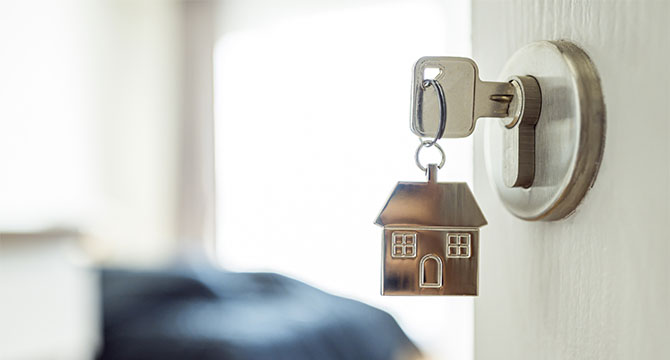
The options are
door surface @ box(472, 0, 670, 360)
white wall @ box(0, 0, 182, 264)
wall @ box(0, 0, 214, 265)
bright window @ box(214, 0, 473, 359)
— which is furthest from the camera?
wall @ box(0, 0, 214, 265)

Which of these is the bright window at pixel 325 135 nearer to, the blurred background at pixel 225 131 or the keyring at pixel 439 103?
the blurred background at pixel 225 131

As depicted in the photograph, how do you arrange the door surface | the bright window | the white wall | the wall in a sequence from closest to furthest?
1. the door surface
2. the bright window
3. the white wall
4. the wall

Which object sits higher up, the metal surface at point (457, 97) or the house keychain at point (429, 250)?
the metal surface at point (457, 97)

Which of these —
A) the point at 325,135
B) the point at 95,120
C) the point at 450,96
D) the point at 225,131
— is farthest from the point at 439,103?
the point at 95,120

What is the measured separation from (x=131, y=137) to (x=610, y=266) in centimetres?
421

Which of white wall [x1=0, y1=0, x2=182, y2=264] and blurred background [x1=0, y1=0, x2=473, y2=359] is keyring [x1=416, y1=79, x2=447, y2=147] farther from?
white wall [x1=0, y1=0, x2=182, y2=264]

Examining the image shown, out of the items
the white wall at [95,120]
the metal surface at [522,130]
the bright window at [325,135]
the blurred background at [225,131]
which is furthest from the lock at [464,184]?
A: the white wall at [95,120]

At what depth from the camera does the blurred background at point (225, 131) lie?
327 cm

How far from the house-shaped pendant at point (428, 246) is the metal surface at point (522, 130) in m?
0.02

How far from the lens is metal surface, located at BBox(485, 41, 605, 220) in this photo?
0.27 metres

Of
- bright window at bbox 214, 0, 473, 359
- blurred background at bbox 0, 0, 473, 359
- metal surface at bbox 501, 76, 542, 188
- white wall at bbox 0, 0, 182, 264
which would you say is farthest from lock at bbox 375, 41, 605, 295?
white wall at bbox 0, 0, 182, 264

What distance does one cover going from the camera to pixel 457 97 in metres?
0.31

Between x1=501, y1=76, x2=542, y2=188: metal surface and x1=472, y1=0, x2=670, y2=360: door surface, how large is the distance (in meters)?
0.02

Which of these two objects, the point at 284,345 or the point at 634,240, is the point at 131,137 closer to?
the point at 284,345
